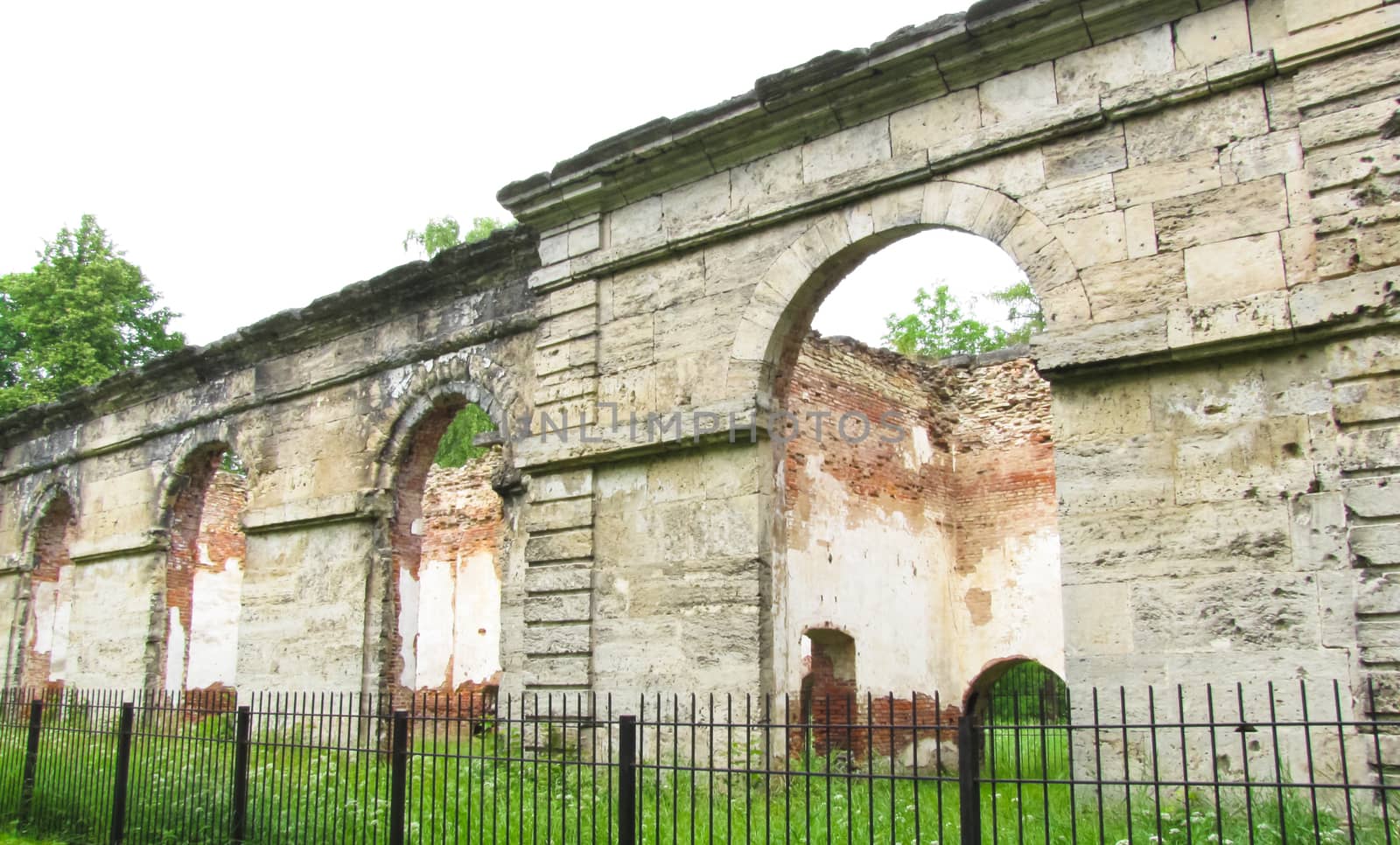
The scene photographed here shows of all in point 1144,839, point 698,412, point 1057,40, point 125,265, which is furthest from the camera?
point 125,265

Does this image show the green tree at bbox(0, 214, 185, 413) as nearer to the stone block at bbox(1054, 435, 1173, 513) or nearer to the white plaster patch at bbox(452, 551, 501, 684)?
the white plaster patch at bbox(452, 551, 501, 684)

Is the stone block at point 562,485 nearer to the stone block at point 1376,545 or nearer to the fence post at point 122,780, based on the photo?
the fence post at point 122,780

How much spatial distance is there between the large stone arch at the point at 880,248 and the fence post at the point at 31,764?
641 cm

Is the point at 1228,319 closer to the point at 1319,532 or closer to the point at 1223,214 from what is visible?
the point at 1223,214

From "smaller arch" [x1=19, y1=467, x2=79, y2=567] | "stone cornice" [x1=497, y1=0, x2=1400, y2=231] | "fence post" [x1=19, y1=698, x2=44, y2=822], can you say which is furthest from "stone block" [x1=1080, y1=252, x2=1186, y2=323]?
"smaller arch" [x1=19, y1=467, x2=79, y2=567]

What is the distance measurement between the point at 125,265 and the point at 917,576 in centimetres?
1863

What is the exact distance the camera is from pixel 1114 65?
714 centimetres

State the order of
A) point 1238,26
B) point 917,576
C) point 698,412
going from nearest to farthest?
point 1238,26, point 698,412, point 917,576

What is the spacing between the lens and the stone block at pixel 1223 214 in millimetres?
6441

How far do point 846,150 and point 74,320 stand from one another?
19.8 m

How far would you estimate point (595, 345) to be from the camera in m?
9.38

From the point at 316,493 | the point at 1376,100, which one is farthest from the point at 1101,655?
the point at 316,493

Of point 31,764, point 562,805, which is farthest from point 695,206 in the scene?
point 31,764

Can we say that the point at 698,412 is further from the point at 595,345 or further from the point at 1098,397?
the point at 1098,397
